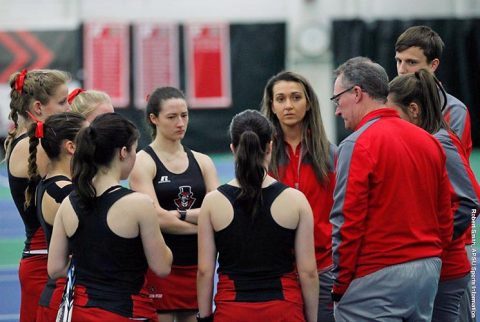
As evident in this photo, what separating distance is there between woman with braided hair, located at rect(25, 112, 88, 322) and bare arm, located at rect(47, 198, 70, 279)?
27 cm

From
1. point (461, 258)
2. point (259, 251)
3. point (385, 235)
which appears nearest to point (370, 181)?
point (385, 235)

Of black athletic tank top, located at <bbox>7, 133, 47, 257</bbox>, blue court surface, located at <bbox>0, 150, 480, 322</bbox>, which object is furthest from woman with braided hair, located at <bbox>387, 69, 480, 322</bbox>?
blue court surface, located at <bbox>0, 150, 480, 322</bbox>

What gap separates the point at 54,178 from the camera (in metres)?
4.48

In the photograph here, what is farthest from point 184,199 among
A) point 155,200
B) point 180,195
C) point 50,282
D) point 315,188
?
point 50,282

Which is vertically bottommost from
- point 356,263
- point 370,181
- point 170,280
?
point 170,280

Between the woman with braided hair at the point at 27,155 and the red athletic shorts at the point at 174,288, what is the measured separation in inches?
26.6

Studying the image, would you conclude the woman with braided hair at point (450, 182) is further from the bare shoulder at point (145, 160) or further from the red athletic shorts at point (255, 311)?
the bare shoulder at point (145, 160)

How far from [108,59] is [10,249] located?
1084cm

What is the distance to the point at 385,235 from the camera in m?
4.03

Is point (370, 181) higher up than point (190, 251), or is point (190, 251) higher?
point (370, 181)

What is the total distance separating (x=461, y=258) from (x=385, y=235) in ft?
2.45

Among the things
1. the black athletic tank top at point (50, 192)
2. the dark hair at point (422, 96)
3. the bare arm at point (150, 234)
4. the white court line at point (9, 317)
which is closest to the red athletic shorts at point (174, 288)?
the black athletic tank top at point (50, 192)

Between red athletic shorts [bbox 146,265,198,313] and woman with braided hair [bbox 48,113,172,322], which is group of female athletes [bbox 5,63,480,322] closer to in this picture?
woman with braided hair [bbox 48,113,172,322]

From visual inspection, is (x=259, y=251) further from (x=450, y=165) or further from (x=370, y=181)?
(x=450, y=165)
